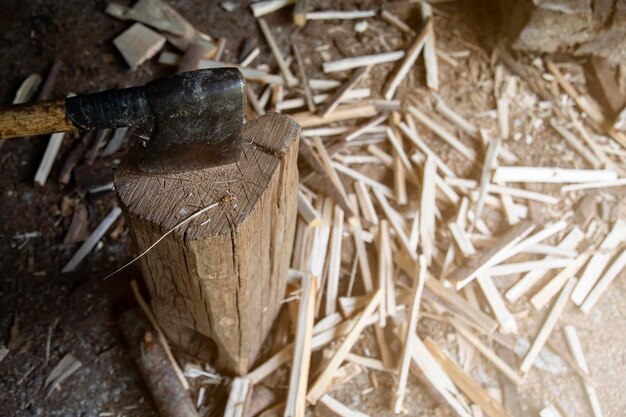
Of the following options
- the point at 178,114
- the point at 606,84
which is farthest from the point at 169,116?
the point at 606,84

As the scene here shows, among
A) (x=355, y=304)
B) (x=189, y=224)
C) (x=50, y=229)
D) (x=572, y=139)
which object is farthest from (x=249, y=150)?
(x=572, y=139)

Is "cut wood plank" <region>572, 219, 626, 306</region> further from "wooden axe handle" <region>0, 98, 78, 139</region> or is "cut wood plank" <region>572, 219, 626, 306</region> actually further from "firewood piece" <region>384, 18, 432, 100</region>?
"wooden axe handle" <region>0, 98, 78, 139</region>

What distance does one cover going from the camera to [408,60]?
4.10 m

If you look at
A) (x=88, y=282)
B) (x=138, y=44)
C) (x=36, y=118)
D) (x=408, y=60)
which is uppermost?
(x=36, y=118)

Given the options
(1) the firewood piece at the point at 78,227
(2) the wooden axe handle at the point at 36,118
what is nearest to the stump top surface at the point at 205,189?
(2) the wooden axe handle at the point at 36,118

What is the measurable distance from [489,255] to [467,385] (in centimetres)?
78

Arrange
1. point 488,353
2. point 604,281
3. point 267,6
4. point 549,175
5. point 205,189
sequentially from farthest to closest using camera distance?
1. point 267,6
2. point 549,175
3. point 604,281
4. point 488,353
5. point 205,189

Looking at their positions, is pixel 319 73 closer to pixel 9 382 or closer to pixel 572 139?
pixel 572 139

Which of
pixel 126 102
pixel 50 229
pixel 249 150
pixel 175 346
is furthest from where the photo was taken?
pixel 50 229

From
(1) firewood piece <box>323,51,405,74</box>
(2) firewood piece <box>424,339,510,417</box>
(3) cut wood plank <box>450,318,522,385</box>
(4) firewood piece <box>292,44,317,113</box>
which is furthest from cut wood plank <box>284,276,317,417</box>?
(1) firewood piece <box>323,51,405,74</box>

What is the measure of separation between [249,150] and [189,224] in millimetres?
378

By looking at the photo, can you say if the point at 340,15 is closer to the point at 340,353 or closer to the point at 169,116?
the point at 340,353

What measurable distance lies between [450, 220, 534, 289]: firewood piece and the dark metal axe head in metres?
1.80

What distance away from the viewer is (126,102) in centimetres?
185
